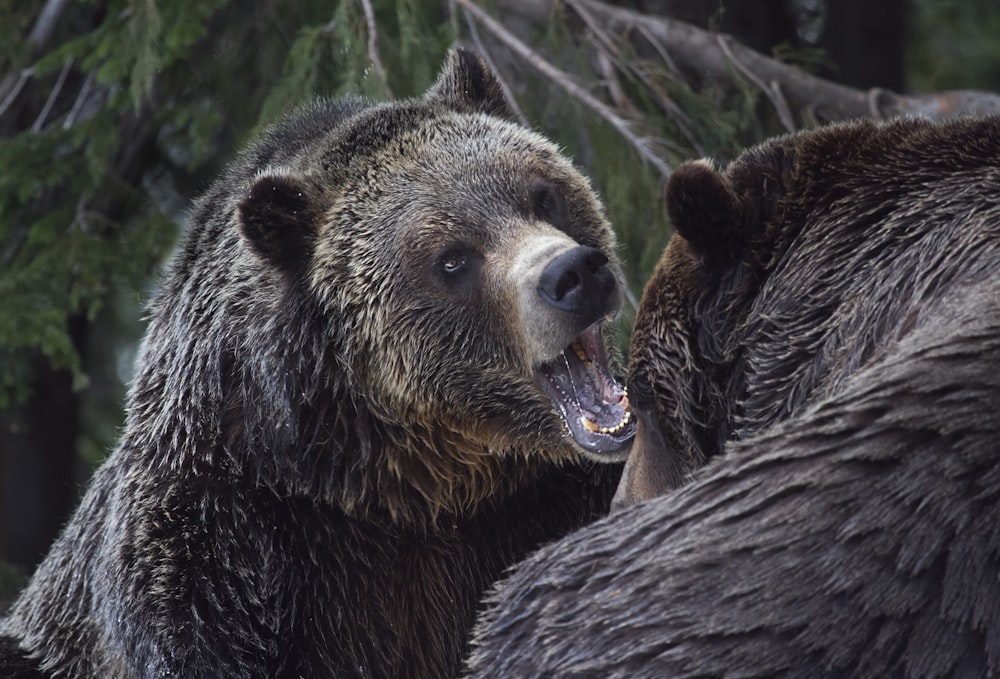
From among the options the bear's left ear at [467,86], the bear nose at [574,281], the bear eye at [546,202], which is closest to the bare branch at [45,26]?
the bear's left ear at [467,86]

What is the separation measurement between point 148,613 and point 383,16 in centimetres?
377

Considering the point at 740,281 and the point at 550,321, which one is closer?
the point at 740,281

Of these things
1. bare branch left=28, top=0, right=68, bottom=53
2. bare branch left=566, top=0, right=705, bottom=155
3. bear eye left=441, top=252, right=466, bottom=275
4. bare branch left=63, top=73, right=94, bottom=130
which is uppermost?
bare branch left=28, top=0, right=68, bottom=53

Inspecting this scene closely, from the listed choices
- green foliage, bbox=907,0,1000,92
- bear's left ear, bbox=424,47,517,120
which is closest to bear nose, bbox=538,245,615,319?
bear's left ear, bbox=424,47,517,120

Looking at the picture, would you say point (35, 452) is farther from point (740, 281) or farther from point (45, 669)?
point (740, 281)

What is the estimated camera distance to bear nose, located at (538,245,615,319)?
165 inches

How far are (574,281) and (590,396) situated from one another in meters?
0.53

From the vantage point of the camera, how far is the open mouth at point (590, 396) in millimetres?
4355

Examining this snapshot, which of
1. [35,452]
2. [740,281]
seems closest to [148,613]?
[740,281]

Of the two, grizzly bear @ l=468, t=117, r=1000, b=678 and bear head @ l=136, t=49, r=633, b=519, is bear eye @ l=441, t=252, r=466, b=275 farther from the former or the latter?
grizzly bear @ l=468, t=117, r=1000, b=678

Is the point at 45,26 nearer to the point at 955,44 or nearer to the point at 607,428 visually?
the point at 607,428

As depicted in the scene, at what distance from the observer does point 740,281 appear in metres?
3.88

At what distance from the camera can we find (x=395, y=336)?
4.65m

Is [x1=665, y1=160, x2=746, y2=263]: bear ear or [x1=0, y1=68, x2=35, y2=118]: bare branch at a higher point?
[x1=0, y1=68, x2=35, y2=118]: bare branch
